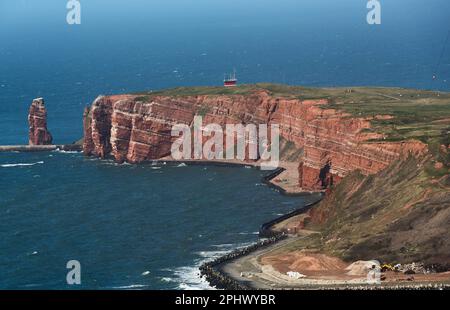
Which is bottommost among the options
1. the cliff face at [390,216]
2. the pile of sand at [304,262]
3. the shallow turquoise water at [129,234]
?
the shallow turquoise water at [129,234]

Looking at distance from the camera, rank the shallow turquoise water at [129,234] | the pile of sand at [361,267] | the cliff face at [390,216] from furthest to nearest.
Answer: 1. the shallow turquoise water at [129,234]
2. the cliff face at [390,216]
3. the pile of sand at [361,267]

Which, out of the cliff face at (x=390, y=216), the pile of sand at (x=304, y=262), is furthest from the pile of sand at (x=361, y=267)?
the pile of sand at (x=304, y=262)

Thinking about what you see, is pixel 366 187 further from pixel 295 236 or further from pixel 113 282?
pixel 113 282

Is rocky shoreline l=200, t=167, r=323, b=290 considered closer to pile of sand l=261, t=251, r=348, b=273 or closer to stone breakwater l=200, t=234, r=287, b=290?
stone breakwater l=200, t=234, r=287, b=290

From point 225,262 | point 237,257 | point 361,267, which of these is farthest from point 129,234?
point 361,267

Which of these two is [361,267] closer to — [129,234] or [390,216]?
[390,216]

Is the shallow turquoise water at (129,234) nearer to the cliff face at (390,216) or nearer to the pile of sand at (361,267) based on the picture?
the cliff face at (390,216)

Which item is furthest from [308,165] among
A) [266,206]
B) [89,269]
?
[89,269]

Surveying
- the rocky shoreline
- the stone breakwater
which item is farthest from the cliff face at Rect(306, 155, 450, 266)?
the stone breakwater

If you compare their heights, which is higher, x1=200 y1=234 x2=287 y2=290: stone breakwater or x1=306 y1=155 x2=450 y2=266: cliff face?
x1=306 y1=155 x2=450 y2=266: cliff face
